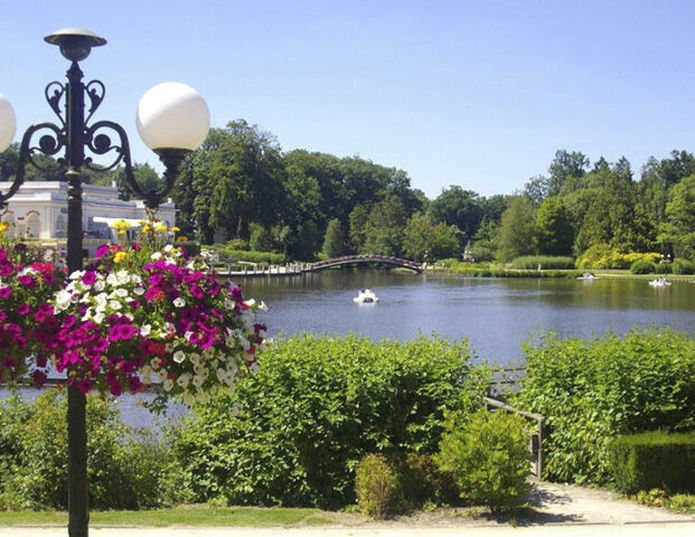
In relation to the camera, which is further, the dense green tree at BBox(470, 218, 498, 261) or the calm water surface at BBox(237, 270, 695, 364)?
Result: the dense green tree at BBox(470, 218, 498, 261)

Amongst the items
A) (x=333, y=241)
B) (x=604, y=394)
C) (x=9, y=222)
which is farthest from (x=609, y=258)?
(x=9, y=222)

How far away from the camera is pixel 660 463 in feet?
25.2

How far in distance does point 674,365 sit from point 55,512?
5.70 m

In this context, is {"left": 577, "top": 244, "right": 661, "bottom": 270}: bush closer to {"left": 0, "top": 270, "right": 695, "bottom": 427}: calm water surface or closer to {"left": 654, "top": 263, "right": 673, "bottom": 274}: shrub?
{"left": 654, "top": 263, "right": 673, "bottom": 274}: shrub

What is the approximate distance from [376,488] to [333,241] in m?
88.9

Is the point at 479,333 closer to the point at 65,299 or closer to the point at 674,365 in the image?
the point at 674,365

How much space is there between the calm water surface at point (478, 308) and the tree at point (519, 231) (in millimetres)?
12373

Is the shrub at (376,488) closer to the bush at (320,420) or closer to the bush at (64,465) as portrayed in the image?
the bush at (320,420)

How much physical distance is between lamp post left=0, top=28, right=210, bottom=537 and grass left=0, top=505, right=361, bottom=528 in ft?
7.30

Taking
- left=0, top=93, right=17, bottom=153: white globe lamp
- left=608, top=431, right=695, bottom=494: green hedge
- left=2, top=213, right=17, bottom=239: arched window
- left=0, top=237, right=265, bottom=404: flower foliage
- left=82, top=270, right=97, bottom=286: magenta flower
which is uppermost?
left=0, top=93, right=17, bottom=153: white globe lamp

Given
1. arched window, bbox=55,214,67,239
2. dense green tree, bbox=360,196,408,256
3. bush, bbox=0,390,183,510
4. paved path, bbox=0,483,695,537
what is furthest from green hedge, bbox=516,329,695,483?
dense green tree, bbox=360,196,408,256

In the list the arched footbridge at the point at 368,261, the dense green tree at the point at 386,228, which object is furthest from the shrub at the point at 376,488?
the dense green tree at the point at 386,228

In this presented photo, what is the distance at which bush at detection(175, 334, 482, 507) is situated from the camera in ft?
25.4

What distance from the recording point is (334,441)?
7.75 m
